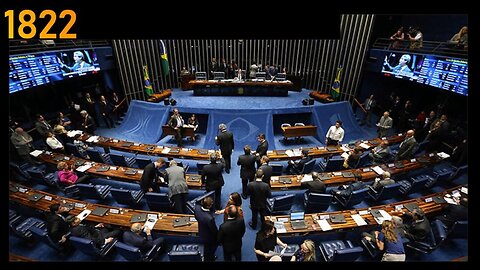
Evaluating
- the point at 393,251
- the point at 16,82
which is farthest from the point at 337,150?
the point at 16,82

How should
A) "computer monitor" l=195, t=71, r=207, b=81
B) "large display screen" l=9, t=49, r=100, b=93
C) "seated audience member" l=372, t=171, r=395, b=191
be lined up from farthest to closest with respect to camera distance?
1. "computer monitor" l=195, t=71, r=207, b=81
2. "large display screen" l=9, t=49, r=100, b=93
3. "seated audience member" l=372, t=171, r=395, b=191

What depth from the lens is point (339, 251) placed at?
3936 mm

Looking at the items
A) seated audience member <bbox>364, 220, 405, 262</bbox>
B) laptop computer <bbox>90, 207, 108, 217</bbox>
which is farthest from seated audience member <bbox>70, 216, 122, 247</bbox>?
seated audience member <bbox>364, 220, 405, 262</bbox>

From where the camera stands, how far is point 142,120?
10.8m

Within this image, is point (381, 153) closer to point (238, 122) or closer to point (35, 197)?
point (238, 122)

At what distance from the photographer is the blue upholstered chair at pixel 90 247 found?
13.5 ft

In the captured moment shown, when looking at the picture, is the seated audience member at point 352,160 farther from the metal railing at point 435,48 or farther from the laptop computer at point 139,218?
the laptop computer at point 139,218

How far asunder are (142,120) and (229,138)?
554cm

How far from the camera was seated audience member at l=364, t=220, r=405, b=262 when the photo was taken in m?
3.97

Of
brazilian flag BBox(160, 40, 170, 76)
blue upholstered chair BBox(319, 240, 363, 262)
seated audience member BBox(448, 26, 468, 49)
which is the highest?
seated audience member BBox(448, 26, 468, 49)

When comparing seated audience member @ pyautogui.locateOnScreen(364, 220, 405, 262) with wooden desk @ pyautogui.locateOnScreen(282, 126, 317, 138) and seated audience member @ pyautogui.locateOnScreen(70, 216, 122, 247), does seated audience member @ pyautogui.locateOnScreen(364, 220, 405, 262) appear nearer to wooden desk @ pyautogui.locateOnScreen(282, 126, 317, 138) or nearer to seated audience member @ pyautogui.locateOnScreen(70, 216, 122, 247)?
seated audience member @ pyautogui.locateOnScreen(70, 216, 122, 247)

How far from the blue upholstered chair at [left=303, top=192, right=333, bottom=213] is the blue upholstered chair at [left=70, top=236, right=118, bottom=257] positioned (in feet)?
13.4

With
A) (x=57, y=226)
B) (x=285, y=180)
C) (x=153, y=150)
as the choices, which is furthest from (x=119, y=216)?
(x=285, y=180)

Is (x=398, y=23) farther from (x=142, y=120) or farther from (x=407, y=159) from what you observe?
(x=142, y=120)
